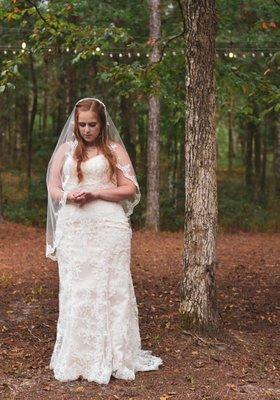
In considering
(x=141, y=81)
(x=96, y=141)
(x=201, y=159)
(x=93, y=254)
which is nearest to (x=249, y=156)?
(x=141, y=81)

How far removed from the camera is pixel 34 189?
→ 20281mm

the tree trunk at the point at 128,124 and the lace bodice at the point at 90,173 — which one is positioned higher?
the tree trunk at the point at 128,124

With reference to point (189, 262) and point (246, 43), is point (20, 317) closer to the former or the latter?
point (189, 262)

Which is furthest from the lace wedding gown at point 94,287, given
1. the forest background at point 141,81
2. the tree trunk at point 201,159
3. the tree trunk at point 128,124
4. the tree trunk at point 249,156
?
the tree trunk at point 249,156

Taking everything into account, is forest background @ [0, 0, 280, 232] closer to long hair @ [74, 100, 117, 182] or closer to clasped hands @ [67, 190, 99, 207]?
long hair @ [74, 100, 117, 182]

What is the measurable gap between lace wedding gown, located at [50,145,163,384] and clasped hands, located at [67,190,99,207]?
8cm

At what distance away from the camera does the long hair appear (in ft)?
17.4

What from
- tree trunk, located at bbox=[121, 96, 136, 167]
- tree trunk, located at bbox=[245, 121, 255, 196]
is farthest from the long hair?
tree trunk, located at bbox=[245, 121, 255, 196]

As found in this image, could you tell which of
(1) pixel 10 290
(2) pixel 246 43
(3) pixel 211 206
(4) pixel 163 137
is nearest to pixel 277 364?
(3) pixel 211 206

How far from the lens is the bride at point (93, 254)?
5.17 metres

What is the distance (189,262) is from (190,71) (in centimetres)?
206

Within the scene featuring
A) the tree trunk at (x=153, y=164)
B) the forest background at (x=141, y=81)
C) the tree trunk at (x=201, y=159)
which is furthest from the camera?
the tree trunk at (x=153, y=164)

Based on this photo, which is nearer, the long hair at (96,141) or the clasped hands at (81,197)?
the clasped hands at (81,197)

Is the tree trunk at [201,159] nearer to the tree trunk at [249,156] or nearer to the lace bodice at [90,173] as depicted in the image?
the lace bodice at [90,173]
